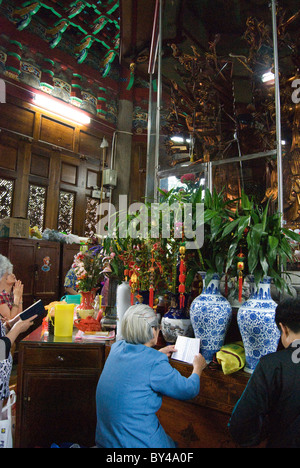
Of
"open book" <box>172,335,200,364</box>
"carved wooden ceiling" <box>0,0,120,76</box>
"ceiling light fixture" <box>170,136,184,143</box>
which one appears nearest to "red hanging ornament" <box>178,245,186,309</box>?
"open book" <box>172,335,200,364</box>

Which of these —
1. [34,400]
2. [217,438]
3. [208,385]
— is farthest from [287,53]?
[34,400]

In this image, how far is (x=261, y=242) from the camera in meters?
1.52

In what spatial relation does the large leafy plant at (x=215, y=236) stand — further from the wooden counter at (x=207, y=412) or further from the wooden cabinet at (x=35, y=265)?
the wooden cabinet at (x=35, y=265)

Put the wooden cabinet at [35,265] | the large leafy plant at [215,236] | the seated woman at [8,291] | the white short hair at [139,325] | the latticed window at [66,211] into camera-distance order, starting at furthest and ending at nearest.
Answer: the latticed window at [66,211]
the wooden cabinet at [35,265]
the seated woman at [8,291]
the large leafy plant at [215,236]
the white short hair at [139,325]

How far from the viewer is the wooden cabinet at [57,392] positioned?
6.10 feet

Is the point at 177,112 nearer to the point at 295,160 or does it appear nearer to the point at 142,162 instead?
the point at 295,160

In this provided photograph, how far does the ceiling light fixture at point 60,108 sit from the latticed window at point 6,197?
4.43 feet

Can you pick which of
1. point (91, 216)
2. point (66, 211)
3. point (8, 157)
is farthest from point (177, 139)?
point (91, 216)

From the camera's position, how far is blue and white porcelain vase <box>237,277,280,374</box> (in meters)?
1.42

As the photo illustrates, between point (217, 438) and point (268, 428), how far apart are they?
0.48 metres

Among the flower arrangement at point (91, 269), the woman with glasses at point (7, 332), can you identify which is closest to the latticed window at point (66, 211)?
the woman with glasses at point (7, 332)

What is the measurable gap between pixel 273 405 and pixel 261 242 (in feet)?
2.26

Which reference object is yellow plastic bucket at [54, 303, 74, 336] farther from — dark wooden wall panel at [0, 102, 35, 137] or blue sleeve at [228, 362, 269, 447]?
dark wooden wall panel at [0, 102, 35, 137]

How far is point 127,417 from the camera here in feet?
4.13
